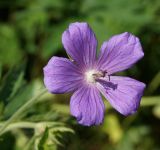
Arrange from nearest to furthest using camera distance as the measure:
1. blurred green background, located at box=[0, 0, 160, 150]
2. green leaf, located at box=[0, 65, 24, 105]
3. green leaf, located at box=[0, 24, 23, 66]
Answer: green leaf, located at box=[0, 65, 24, 105] → blurred green background, located at box=[0, 0, 160, 150] → green leaf, located at box=[0, 24, 23, 66]

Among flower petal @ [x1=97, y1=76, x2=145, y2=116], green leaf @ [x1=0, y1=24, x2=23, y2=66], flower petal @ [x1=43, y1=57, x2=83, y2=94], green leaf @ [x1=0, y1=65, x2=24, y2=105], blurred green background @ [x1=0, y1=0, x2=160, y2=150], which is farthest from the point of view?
green leaf @ [x1=0, y1=24, x2=23, y2=66]

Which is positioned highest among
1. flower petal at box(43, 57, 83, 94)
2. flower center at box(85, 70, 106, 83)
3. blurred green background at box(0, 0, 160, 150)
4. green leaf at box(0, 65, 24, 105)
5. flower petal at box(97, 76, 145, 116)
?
flower petal at box(43, 57, 83, 94)

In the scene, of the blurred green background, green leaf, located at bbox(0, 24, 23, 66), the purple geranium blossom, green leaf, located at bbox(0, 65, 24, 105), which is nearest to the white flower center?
the purple geranium blossom

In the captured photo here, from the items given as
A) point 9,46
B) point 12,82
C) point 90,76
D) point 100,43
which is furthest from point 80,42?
point 9,46

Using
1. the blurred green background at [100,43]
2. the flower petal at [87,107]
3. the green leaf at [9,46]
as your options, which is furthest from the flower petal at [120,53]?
the green leaf at [9,46]

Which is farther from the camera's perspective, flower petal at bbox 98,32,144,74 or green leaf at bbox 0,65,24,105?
green leaf at bbox 0,65,24,105

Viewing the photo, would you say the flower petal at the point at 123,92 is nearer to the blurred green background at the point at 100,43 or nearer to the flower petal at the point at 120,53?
the flower petal at the point at 120,53

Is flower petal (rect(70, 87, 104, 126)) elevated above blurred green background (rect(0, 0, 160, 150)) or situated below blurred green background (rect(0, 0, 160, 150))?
above

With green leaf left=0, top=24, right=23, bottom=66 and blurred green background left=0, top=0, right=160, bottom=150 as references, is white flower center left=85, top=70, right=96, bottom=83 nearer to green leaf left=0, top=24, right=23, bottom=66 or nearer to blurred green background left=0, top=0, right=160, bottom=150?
blurred green background left=0, top=0, right=160, bottom=150

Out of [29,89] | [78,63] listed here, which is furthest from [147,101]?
[78,63]

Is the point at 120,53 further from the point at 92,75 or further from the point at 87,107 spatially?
the point at 87,107
